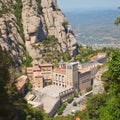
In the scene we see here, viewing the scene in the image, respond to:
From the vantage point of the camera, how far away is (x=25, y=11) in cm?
9688

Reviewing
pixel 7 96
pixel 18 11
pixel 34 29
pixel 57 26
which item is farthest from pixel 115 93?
pixel 57 26

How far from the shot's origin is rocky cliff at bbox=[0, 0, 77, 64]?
88.2 meters

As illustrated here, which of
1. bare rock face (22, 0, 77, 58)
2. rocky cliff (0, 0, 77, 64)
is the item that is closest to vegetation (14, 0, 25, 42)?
rocky cliff (0, 0, 77, 64)

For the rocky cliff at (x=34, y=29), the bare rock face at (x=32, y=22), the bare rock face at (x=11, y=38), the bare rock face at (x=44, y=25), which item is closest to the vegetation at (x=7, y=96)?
the bare rock face at (x=11, y=38)

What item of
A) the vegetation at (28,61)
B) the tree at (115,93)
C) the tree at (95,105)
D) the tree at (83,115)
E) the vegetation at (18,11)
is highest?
the tree at (115,93)

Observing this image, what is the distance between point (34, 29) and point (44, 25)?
840 cm

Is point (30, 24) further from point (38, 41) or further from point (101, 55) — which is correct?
point (101, 55)

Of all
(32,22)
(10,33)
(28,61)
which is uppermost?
(32,22)

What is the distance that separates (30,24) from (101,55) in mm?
19408

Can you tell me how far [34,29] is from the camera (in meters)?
92.4

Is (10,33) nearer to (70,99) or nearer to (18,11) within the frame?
(18,11)

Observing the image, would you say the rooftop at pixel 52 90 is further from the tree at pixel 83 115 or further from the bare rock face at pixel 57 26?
the bare rock face at pixel 57 26

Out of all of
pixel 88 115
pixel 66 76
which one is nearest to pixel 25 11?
pixel 66 76

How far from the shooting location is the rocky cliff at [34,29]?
88188 mm
